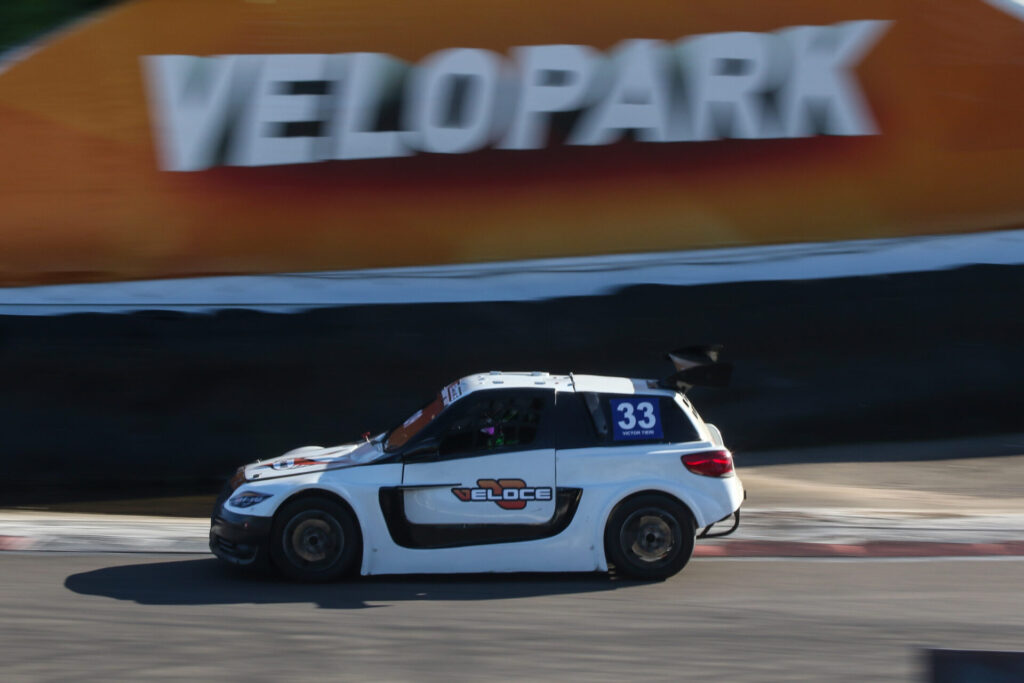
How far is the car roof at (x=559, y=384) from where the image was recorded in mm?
7746

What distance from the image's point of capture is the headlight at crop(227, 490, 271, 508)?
7.32 m

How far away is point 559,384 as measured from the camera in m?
7.83

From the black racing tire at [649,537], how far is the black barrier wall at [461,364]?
15.3 feet

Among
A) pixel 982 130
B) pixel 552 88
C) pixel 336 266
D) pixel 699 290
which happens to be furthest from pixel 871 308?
pixel 336 266

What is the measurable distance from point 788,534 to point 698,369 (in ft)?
6.72

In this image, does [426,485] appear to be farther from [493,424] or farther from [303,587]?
[303,587]

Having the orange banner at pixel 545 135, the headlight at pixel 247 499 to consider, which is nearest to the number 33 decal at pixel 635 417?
the headlight at pixel 247 499

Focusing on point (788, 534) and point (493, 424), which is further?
point (788, 534)

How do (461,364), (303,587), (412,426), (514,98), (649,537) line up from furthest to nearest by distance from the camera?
(514,98) → (461,364) → (412,426) → (649,537) → (303,587)

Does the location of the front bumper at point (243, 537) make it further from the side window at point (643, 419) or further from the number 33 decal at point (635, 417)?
the number 33 decal at point (635, 417)

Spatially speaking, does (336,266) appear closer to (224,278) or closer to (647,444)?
(224,278)

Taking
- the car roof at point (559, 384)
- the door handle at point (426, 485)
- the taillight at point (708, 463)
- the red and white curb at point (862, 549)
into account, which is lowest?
the red and white curb at point (862, 549)

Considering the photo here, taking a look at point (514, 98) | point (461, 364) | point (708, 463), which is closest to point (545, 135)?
Result: point (514, 98)

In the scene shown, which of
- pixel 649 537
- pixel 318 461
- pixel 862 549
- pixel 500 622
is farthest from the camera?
pixel 862 549
